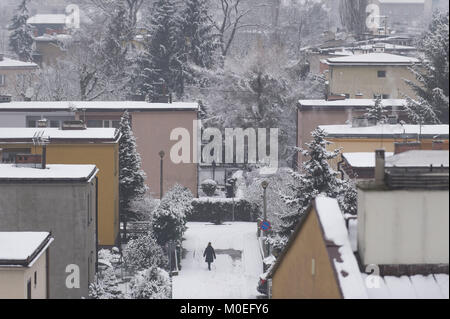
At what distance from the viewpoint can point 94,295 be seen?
21750 millimetres

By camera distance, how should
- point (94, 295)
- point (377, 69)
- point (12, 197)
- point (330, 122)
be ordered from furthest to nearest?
point (377, 69) → point (330, 122) → point (12, 197) → point (94, 295)

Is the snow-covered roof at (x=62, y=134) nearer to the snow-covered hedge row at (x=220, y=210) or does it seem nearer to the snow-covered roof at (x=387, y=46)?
the snow-covered hedge row at (x=220, y=210)

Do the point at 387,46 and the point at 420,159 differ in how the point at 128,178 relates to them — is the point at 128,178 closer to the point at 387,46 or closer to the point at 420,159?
the point at 420,159

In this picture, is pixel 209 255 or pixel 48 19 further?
pixel 48 19

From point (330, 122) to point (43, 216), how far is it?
1989cm

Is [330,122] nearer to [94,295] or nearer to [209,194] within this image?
[209,194]

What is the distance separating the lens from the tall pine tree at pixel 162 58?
60875mm

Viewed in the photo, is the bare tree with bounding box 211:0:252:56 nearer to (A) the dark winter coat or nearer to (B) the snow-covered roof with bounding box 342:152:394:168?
(A) the dark winter coat

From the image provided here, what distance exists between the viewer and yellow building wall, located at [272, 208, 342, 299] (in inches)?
392

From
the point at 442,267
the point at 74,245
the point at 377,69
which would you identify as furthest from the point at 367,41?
the point at 442,267

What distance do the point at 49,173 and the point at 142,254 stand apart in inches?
212

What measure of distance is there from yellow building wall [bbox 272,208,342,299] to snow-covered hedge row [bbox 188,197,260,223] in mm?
24568

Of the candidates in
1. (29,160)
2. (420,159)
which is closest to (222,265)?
(29,160)

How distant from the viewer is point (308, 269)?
36.3ft
